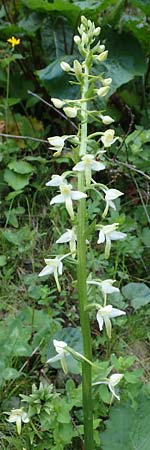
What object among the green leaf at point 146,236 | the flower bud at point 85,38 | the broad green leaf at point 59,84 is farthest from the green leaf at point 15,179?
the flower bud at point 85,38

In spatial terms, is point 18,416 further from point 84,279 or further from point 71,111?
point 71,111

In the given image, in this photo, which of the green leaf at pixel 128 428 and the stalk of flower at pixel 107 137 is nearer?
the stalk of flower at pixel 107 137

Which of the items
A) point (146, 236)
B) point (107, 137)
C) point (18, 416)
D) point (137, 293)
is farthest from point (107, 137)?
point (146, 236)

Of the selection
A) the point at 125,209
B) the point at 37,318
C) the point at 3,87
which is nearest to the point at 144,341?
the point at 37,318

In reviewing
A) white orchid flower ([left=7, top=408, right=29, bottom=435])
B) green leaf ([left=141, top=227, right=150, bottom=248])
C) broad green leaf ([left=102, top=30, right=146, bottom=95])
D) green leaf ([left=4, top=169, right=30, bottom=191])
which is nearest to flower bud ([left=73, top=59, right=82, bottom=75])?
white orchid flower ([left=7, top=408, right=29, bottom=435])

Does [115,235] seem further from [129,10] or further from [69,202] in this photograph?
[129,10]

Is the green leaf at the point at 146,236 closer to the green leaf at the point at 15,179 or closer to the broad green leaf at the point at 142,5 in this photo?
the green leaf at the point at 15,179

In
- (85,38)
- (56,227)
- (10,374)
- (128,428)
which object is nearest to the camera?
(85,38)

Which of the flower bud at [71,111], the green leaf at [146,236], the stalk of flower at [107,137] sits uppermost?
the flower bud at [71,111]

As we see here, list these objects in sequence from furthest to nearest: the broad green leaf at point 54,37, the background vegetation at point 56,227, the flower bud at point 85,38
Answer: the broad green leaf at point 54,37 < the background vegetation at point 56,227 < the flower bud at point 85,38
